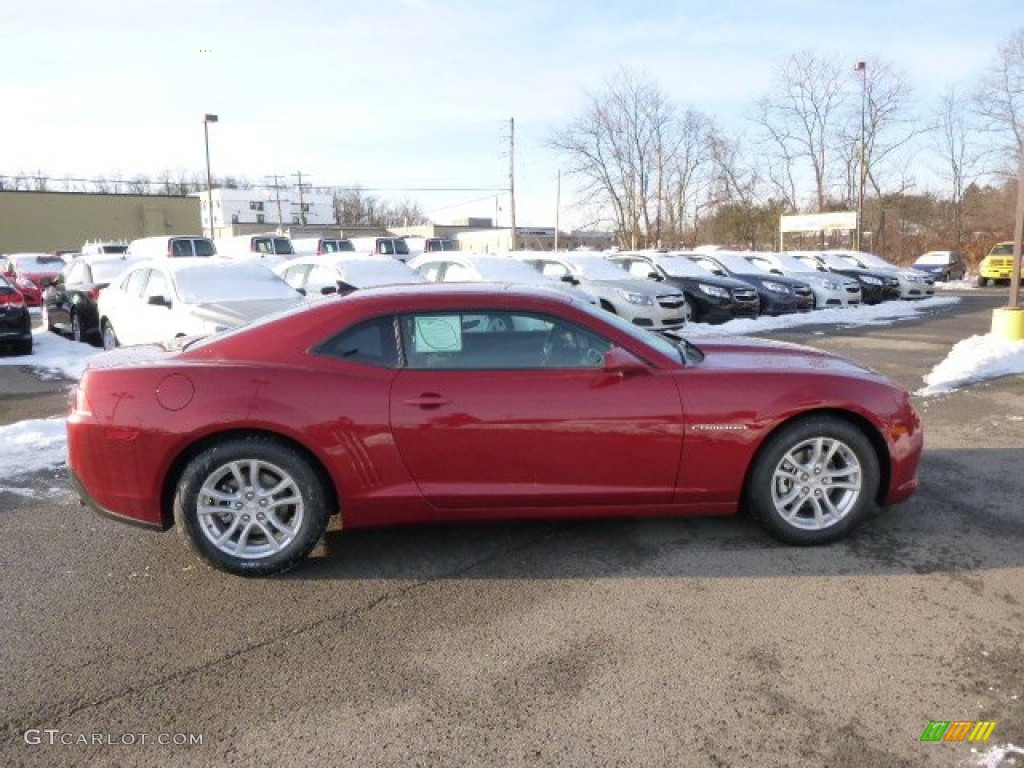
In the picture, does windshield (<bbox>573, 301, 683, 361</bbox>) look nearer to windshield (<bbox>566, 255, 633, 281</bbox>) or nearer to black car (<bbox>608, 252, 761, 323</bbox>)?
windshield (<bbox>566, 255, 633, 281</bbox>)

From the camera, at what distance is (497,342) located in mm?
4008

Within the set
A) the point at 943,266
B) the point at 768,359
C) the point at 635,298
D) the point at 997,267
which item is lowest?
the point at 768,359

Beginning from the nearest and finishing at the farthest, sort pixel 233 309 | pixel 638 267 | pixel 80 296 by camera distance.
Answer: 1. pixel 233 309
2. pixel 80 296
3. pixel 638 267

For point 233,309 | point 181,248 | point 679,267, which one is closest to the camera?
point 233,309

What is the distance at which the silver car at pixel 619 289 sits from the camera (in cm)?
1386

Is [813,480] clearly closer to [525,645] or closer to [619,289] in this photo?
[525,645]

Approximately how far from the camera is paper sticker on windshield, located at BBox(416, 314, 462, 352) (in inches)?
156

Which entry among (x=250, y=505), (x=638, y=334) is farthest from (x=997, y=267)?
(x=250, y=505)

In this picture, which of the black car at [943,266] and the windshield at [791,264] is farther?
the black car at [943,266]

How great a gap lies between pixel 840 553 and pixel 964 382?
5888 millimetres

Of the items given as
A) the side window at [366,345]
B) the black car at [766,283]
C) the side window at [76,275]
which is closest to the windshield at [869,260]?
the black car at [766,283]

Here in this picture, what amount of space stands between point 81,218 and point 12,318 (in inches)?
2127

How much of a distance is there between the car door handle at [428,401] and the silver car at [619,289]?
9396mm

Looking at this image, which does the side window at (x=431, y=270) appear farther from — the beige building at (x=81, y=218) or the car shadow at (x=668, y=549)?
the beige building at (x=81, y=218)
